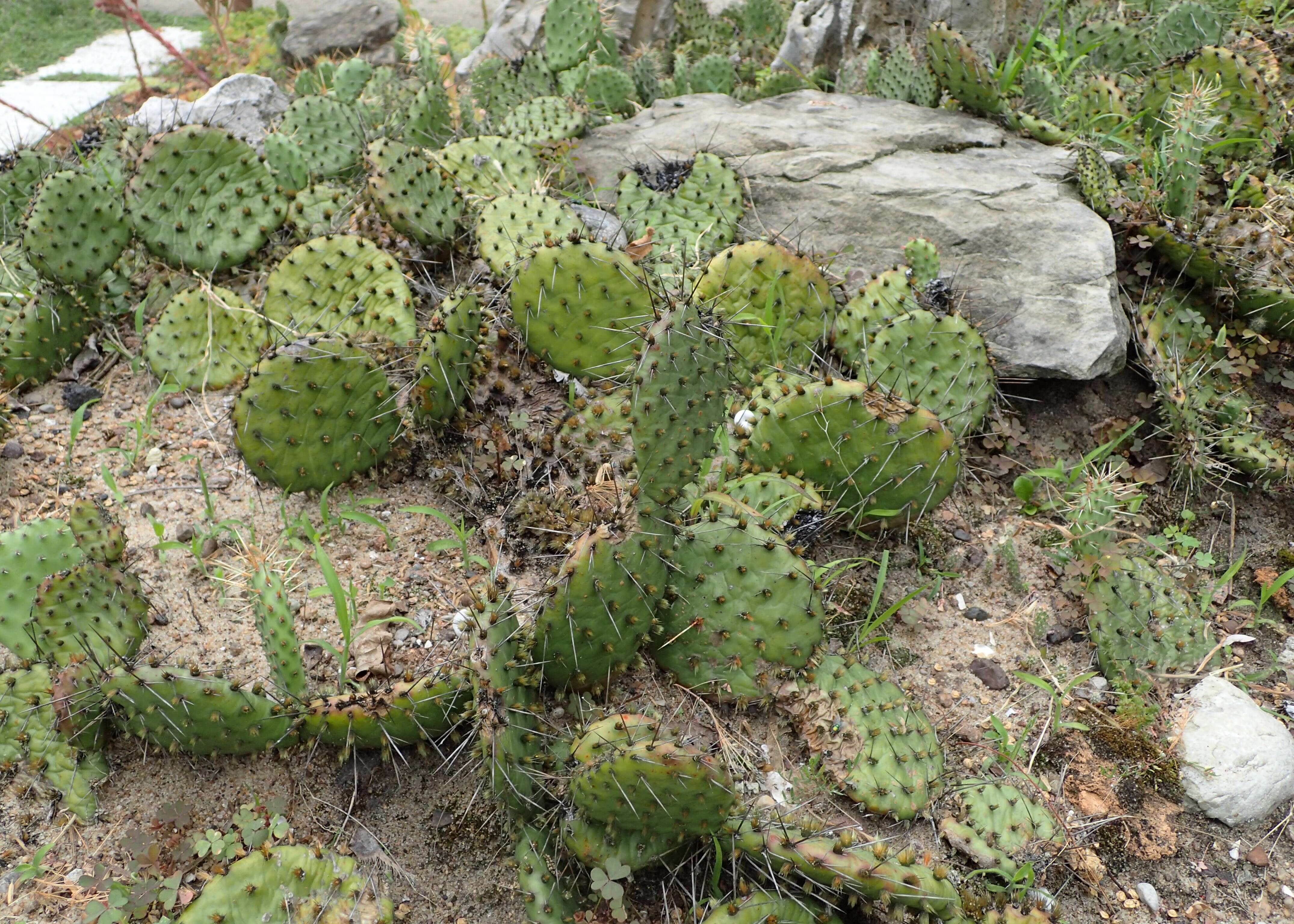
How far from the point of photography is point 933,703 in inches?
100

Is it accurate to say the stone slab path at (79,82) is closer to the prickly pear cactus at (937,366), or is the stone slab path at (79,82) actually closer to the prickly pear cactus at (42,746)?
the prickly pear cactus at (42,746)

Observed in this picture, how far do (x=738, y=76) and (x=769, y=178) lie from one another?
2.11 m

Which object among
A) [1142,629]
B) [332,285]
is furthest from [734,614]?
[332,285]

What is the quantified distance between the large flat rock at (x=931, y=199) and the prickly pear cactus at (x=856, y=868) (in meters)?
2.00

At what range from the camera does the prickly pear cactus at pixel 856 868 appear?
191cm

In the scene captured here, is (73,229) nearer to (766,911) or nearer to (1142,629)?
(766,911)

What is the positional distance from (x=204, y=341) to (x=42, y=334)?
61 centimetres

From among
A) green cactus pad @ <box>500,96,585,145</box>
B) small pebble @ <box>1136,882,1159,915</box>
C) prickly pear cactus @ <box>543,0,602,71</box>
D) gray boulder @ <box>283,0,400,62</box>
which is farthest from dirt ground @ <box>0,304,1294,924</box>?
gray boulder @ <box>283,0,400,62</box>

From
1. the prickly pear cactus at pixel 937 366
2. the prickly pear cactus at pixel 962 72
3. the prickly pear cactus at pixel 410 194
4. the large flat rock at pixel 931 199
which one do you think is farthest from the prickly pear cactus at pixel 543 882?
the prickly pear cactus at pixel 962 72

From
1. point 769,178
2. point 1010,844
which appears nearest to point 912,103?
point 769,178

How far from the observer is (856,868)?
191 cm

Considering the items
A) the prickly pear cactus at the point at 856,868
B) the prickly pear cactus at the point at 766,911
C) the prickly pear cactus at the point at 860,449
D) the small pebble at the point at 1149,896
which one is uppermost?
the prickly pear cactus at the point at 860,449

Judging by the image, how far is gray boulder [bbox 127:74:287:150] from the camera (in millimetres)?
5219

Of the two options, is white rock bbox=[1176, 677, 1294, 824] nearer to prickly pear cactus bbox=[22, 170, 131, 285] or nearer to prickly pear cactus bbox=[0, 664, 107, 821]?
prickly pear cactus bbox=[0, 664, 107, 821]
